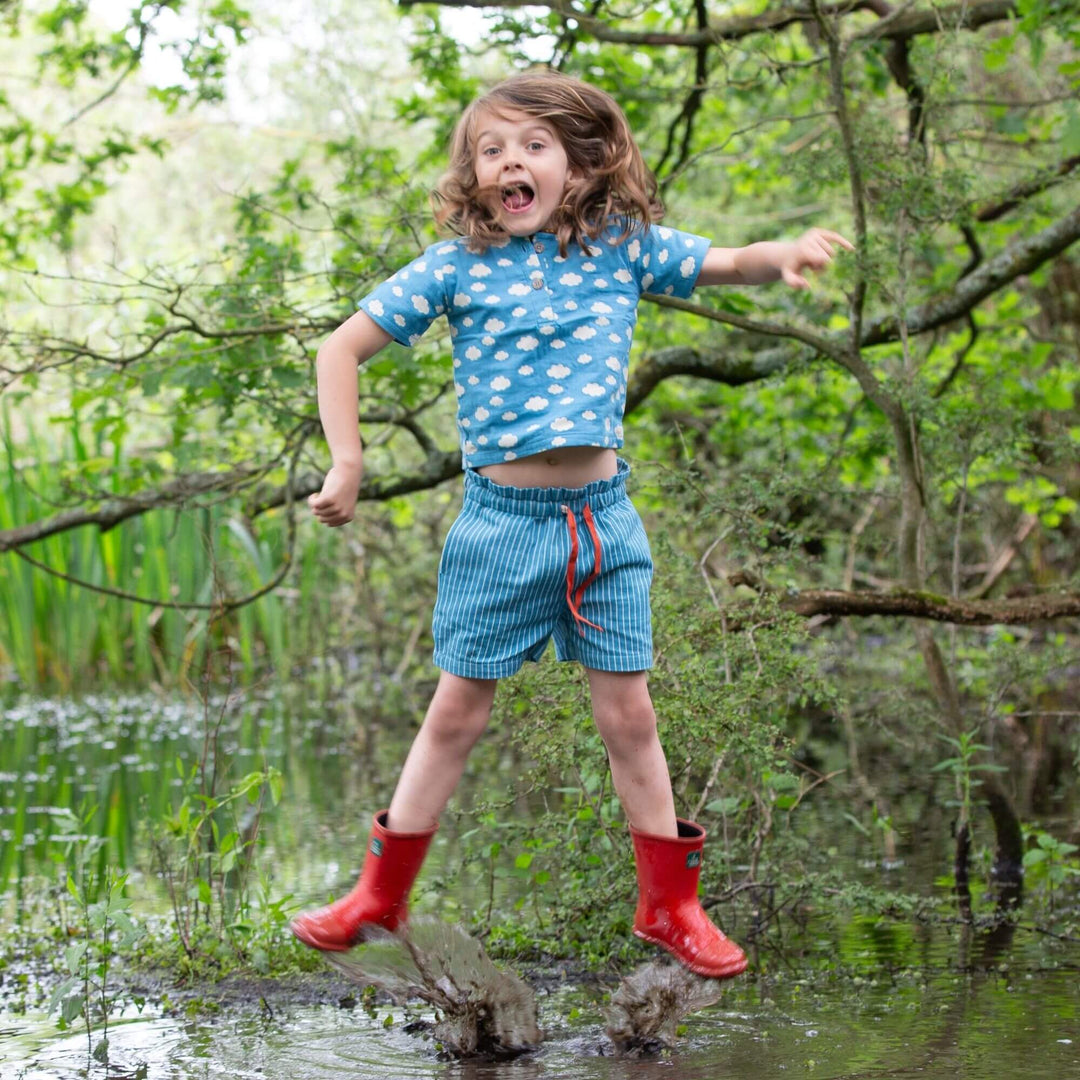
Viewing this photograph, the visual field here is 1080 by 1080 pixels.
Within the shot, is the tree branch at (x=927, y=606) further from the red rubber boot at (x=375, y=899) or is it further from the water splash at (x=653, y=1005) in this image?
the red rubber boot at (x=375, y=899)

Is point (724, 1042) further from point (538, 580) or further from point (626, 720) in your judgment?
point (538, 580)

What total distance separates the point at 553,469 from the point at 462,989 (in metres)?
0.99

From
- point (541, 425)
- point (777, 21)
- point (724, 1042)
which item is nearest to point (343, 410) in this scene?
point (541, 425)

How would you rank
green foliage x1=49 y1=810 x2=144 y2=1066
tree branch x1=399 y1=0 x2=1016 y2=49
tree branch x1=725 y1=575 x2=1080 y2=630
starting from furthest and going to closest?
tree branch x1=399 y1=0 x2=1016 y2=49 < tree branch x1=725 y1=575 x2=1080 y2=630 < green foliage x1=49 y1=810 x2=144 y2=1066

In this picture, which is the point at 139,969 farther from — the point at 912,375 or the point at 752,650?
the point at 912,375

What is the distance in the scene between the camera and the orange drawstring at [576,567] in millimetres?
2494

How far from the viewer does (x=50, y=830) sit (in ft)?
18.0

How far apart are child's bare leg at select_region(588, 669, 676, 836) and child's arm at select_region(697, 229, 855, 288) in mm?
770

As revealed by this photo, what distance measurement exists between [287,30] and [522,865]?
38.5ft

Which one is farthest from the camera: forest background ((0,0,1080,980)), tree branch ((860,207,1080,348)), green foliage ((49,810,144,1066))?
tree branch ((860,207,1080,348))

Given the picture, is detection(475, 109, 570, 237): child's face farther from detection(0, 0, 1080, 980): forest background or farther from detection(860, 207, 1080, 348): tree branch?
detection(860, 207, 1080, 348): tree branch

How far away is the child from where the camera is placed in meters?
2.49

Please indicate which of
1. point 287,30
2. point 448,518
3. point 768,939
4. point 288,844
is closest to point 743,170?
point 448,518

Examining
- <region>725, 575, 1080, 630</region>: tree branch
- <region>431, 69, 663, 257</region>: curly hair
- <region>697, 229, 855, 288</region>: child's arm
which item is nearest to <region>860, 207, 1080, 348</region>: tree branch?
<region>725, 575, 1080, 630</region>: tree branch
